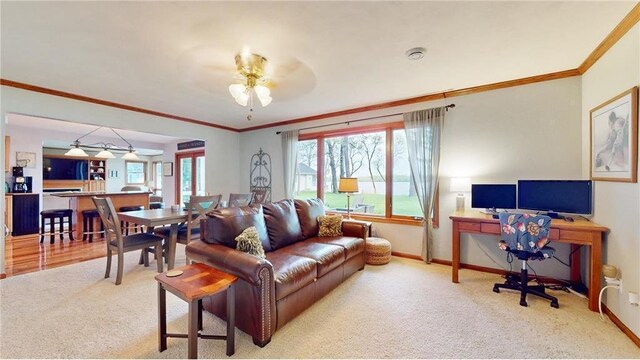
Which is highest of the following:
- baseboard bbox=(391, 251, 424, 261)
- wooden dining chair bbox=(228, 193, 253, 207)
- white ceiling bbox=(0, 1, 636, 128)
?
white ceiling bbox=(0, 1, 636, 128)

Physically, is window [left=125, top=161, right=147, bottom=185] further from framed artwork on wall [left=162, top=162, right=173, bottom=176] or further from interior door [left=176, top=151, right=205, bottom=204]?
interior door [left=176, top=151, right=205, bottom=204]

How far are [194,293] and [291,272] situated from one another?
80 centimetres

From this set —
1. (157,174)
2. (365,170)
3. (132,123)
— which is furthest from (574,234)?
(157,174)

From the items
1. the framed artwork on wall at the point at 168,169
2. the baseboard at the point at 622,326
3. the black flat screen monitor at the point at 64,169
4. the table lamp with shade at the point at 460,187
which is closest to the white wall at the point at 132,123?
the black flat screen monitor at the point at 64,169

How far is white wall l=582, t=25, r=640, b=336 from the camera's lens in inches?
77.2

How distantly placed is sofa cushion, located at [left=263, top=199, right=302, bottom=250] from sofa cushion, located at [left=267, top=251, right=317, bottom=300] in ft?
1.09

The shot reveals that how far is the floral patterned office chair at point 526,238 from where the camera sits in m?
2.41

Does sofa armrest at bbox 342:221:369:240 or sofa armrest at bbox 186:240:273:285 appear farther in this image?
sofa armrest at bbox 342:221:369:240

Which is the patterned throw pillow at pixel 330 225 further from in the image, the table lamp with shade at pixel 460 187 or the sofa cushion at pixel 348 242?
the table lamp with shade at pixel 460 187

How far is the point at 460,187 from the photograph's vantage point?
3434 millimetres

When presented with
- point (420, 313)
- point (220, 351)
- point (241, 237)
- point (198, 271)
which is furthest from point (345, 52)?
point (220, 351)

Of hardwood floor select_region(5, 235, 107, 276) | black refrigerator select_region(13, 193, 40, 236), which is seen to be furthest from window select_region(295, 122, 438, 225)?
black refrigerator select_region(13, 193, 40, 236)

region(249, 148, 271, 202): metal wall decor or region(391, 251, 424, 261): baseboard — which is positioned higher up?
region(249, 148, 271, 202): metal wall decor

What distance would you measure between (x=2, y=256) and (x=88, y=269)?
0.87 metres
